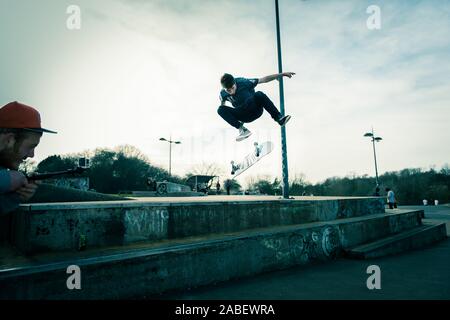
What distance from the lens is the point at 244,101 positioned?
6.19 metres

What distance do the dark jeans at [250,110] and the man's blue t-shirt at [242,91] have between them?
11cm

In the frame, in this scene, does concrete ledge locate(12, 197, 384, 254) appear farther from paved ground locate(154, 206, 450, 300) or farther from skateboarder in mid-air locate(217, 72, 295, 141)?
skateboarder in mid-air locate(217, 72, 295, 141)

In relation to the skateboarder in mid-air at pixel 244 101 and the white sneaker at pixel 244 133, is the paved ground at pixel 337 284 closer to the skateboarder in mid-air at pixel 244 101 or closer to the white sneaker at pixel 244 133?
the white sneaker at pixel 244 133

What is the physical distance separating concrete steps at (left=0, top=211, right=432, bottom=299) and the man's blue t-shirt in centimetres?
306

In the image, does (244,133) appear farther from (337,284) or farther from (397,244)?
(397,244)

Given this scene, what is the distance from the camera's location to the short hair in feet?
19.7

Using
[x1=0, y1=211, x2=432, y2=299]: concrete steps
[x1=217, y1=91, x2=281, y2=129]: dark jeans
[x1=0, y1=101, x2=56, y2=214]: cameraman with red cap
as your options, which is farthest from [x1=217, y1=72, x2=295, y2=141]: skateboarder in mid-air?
[x1=0, y1=101, x2=56, y2=214]: cameraman with red cap

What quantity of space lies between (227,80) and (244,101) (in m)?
0.61

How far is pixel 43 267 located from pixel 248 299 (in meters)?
2.79

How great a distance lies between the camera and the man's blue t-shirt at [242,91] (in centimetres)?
620

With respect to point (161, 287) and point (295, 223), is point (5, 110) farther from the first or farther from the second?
point (295, 223)

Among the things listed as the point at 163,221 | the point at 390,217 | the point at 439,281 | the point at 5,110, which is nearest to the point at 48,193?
the point at 163,221

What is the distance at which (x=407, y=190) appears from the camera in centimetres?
6075
